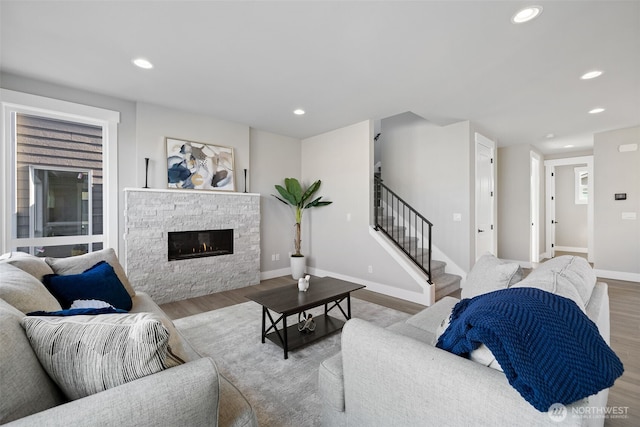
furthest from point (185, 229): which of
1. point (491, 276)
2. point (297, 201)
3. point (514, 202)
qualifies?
point (514, 202)

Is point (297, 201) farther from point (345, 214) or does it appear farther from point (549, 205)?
point (549, 205)

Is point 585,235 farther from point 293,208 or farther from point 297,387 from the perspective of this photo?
point 297,387

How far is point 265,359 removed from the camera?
2.30m

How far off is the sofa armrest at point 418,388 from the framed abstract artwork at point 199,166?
11.7ft

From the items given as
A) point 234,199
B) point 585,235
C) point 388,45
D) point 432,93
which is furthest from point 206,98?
point 585,235

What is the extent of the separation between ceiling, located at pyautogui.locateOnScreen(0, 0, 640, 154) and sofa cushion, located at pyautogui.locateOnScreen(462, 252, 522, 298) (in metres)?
1.81

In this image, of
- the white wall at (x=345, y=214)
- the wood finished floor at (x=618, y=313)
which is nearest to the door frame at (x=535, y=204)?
the wood finished floor at (x=618, y=313)

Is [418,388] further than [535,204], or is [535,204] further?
[535,204]

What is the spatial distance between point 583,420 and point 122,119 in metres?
4.70

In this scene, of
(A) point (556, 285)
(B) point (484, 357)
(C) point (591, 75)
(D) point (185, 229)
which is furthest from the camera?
(D) point (185, 229)

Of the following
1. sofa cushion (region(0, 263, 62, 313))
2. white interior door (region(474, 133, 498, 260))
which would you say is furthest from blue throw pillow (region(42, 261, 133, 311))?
white interior door (region(474, 133, 498, 260))

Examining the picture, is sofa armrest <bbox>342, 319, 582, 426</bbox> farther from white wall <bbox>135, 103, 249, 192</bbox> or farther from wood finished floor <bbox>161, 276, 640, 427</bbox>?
white wall <bbox>135, 103, 249, 192</bbox>

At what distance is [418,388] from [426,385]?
0.04 metres

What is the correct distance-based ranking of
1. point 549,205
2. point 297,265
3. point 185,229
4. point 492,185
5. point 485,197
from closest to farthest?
point 185,229, point 485,197, point 297,265, point 492,185, point 549,205
